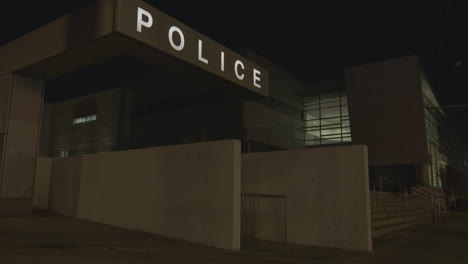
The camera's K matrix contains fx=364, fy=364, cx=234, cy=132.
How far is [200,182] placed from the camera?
7.91m

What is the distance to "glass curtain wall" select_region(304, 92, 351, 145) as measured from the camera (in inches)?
1286

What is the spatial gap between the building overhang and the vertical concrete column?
53cm

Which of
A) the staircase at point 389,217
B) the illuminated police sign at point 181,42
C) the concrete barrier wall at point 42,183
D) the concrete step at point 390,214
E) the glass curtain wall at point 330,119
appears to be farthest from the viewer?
the glass curtain wall at point 330,119

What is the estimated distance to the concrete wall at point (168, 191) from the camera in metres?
7.42

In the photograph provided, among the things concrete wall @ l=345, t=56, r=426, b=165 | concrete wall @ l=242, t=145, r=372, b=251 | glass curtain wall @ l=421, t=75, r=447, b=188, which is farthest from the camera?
glass curtain wall @ l=421, t=75, r=447, b=188

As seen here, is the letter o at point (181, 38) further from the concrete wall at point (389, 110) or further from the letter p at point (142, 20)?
the concrete wall at point (389, 110)

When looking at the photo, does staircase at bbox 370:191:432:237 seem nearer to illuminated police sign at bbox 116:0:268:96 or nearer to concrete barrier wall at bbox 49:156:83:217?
illuminated police sign at bbox 116:0:268:96

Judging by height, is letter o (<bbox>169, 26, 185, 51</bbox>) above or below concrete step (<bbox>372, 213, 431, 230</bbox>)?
above

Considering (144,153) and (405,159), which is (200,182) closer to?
(144,153)

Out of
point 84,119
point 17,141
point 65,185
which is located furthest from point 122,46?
point 84,119

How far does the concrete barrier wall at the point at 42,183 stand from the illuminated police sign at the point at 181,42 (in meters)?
7.62

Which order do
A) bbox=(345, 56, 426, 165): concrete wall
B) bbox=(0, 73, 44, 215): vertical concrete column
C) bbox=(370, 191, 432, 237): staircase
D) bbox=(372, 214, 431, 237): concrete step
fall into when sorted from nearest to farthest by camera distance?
bbox=(0, 73, 44, 215): vertical concrete column → bbox=(372, 214, 431, 237): concrete step → bbox=(370, 191, 432, 237): staircase → bbox=(345, 56, 426, 165): concrete wall

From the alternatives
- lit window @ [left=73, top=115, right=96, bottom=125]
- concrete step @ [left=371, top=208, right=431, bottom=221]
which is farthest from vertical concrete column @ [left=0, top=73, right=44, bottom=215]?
lit window @ [left=73, top=115, right=96, bottom=125]

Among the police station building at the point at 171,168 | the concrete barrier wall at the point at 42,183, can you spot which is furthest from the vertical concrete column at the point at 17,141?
the concrete barrier wall at the point at 42,183
